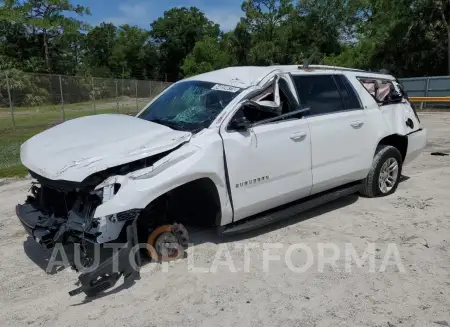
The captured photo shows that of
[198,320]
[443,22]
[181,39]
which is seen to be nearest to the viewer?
[198,320]

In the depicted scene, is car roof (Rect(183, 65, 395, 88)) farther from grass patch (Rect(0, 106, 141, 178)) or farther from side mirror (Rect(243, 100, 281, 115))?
grass patch (Rect(0, 106, 141, 178))

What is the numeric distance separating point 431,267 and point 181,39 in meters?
80.6

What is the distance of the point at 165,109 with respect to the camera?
502cm

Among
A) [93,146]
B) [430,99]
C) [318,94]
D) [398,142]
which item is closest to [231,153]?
[93,146]

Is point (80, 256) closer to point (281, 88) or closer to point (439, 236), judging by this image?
point (281, 88)

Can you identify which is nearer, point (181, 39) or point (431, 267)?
point (431, 267)

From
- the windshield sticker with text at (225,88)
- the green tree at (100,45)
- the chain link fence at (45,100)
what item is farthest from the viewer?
the green tree at (100,45)

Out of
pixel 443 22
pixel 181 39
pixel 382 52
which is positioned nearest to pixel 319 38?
pixel 382 52

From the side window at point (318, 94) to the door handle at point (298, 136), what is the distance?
1.08 ft

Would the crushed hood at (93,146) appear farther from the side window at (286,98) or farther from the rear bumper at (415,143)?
the rear bumper at (415,143)

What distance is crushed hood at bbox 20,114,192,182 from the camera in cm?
361

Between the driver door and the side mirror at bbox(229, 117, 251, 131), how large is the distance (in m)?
0.02

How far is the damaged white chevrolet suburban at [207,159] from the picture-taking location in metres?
3.65

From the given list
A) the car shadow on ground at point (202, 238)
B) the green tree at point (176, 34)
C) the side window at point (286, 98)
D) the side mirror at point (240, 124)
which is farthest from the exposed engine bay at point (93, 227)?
the green tree at point (176, 34)
